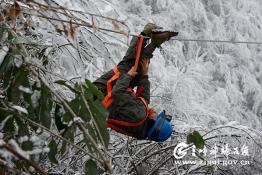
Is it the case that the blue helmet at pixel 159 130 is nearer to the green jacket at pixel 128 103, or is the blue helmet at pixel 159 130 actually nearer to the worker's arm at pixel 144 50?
the green jacket at pixel 128 103

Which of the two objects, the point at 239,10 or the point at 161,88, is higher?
the point at 239,10

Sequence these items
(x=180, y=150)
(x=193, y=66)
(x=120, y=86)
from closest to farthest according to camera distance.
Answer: (x=120, y=86), (x=180, y=150), (x=193, y=66)

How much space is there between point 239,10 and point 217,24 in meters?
0.71

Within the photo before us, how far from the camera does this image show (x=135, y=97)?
1.86 metres

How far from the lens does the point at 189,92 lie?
419 centimetres

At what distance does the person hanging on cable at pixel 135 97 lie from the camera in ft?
5.84

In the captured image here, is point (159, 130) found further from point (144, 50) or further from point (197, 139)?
point (197, 139)

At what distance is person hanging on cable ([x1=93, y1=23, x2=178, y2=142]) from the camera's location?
1.78 meters

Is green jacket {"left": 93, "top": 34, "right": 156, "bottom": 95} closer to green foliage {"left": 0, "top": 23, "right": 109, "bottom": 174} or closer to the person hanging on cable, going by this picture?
the person hanging on cable

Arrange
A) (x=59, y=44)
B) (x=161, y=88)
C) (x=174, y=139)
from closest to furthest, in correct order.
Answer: (x=59, y=44), (x=174, y=139), (x=161, y=88)

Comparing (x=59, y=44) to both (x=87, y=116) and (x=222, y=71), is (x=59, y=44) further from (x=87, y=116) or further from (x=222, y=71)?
(x=222, y=71)

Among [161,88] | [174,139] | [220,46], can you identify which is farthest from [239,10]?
[174,139]

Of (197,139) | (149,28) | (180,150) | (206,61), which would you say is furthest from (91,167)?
(206,61)

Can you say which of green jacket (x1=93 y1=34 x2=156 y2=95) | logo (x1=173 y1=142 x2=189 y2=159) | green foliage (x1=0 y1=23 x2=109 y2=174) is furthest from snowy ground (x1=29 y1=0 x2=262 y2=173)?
green foliage (x1=0 y1=23 x2=109 y2=174)
